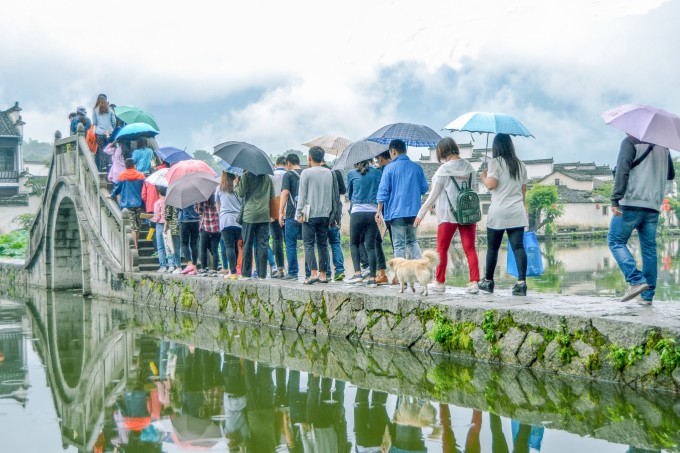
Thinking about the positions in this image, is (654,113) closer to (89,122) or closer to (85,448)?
(85,448)

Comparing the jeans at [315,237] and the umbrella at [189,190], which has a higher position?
the umbrella at [189,190]

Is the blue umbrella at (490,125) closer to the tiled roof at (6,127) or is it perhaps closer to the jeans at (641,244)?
the jeans at (641,244)

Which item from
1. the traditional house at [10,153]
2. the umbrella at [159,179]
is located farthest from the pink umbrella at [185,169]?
the traditional house at [10,153]

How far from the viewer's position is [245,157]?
412 inches

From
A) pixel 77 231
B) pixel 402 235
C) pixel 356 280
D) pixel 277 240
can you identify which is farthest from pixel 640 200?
pixel 77 231

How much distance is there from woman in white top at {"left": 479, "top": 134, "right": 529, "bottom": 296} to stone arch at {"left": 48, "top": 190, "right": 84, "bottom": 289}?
13.1 m

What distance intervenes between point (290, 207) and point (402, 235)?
237 cm

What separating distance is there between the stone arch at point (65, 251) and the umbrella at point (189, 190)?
7.56 m

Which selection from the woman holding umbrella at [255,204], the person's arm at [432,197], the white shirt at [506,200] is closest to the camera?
the white shirt at [506,200]

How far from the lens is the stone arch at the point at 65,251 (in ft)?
60.8

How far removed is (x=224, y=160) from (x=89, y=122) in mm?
8012

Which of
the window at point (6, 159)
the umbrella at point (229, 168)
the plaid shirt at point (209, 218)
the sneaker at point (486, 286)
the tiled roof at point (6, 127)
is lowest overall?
the sneaker at point (486, 286)

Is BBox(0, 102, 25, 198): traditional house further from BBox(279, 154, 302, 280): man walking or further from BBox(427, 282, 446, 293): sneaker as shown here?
BBox(427, 282, 446, 293): sneaker

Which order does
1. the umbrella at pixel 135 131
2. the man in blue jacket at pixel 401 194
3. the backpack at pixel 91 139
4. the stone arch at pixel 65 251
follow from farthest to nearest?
the stone arch at pixel 65 251, the backpack at pixel 91 139, the umbrella at pixel 135 131, the man in blue jacket at pixel 401 194
